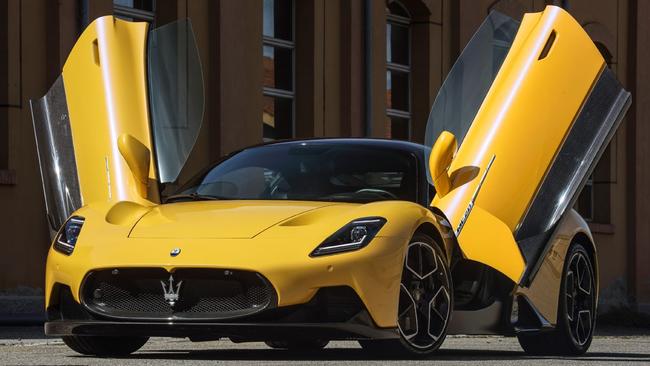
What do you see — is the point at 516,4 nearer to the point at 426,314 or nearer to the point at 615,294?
the point at 426,314

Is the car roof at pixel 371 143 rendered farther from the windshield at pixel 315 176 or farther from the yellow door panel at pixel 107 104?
the yellow door panel at pixel 107 104

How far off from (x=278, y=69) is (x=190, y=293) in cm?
1286

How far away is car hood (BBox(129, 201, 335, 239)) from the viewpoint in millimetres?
7668

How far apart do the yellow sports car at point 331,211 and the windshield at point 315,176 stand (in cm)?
1

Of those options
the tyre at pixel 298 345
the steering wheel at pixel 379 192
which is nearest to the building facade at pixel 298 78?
the tyre at pixel 298 345

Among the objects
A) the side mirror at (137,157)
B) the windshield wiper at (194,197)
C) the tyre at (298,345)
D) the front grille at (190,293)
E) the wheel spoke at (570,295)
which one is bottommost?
the tyre at (298,345)

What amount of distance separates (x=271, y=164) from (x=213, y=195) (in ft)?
1.29

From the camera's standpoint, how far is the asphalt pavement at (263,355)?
7.64 m

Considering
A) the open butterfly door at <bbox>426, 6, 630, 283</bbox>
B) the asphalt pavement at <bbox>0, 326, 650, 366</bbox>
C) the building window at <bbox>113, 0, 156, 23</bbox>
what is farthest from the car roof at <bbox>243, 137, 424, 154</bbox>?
the building window at <bbox>113, 0, 156, 23</bbox>

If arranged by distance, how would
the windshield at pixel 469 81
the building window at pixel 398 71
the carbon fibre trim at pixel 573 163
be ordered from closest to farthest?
the carbon fibre trim at pixel 573 163
the windshield at pixel 469 81
the building window at pixel 398 71

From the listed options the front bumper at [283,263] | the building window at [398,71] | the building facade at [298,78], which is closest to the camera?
the front bumper at [283,263]

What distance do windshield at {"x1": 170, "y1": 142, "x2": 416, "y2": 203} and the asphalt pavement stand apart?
853 millimetres

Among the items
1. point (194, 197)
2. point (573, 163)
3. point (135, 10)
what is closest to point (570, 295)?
point (573, 163)

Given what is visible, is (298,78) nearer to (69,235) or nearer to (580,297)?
(580,297)
